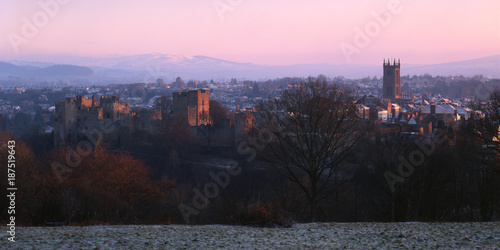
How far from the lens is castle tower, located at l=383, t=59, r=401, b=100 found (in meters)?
94.3

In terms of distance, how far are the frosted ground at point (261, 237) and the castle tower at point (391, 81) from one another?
287 feet

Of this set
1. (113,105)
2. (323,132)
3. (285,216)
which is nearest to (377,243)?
(285,216)

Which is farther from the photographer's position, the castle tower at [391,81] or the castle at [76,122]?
the castle tower at [391,81]

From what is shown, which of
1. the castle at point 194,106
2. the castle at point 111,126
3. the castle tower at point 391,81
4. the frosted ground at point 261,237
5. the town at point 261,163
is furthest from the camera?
the castle tower at point 391,81

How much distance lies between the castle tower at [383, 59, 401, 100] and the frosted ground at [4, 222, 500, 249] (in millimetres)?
87407

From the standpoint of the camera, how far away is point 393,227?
9.06 metres

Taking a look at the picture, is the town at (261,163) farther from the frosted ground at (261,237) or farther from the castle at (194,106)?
the frosted ground at (261,237)

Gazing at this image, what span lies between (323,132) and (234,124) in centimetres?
2316

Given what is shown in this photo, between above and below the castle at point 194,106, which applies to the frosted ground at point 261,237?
below

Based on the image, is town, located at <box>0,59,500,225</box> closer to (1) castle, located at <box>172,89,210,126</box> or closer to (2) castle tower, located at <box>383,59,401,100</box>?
Answer: (1) castle, located at <box>172,89,210,126</box>

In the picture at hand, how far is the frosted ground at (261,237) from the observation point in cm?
737

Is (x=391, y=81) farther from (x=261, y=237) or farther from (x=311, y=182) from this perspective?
(x=261, y=237)

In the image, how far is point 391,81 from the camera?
314ft

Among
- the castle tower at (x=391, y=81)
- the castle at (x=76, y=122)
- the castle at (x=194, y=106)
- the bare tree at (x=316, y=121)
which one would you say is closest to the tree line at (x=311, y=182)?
the bare tree at (x=316, y=121)
